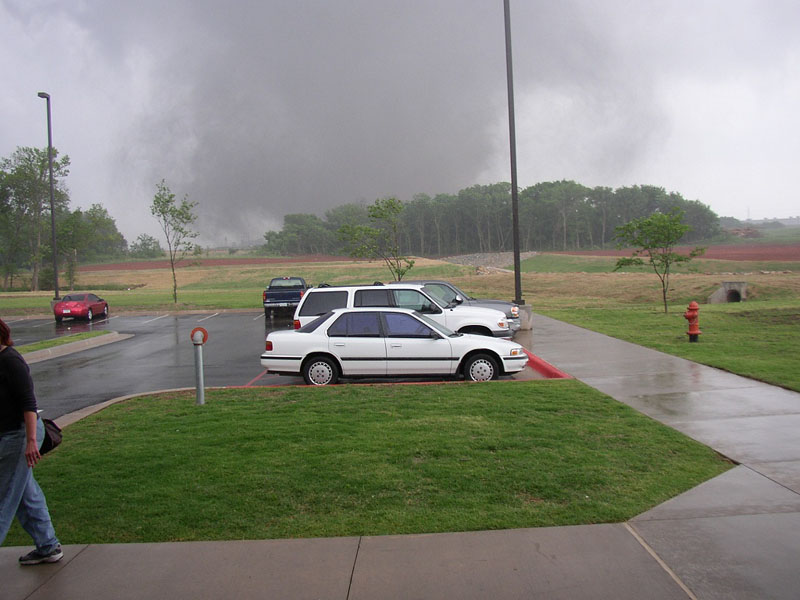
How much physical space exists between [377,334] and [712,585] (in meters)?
7.24

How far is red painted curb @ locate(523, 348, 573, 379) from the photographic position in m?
11.0

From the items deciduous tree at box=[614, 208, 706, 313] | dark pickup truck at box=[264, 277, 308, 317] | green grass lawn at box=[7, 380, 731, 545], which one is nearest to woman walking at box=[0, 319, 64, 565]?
green grass lawn at box=[7, 380, 731, 545]

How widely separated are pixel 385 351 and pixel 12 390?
6737 millimetres

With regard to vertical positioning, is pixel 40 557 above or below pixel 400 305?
below

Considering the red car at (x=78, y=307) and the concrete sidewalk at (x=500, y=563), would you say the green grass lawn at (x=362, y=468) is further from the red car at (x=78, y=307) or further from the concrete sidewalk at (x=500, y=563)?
the red car at (x=78, y=307)

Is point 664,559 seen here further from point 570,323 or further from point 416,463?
point 570,323

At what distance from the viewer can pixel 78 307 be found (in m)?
28.9

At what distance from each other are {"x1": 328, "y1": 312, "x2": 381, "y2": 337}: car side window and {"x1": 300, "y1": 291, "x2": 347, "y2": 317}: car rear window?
6.89 ft

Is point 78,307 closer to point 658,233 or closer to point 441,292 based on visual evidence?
point 441,292

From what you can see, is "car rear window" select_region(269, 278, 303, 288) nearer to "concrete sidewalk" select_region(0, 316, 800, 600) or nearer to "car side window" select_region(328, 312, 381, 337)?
"car side window" select_region(328, 312, 381, 337)

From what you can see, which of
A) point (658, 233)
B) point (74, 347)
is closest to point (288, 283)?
point (74, 347)

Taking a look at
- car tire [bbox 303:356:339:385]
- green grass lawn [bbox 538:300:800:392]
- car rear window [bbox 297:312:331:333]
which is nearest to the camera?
car tire [bbox 303:356:339:385]

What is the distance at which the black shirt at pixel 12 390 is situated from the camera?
4219 millimetres

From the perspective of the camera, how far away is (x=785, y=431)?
7.14 metres
